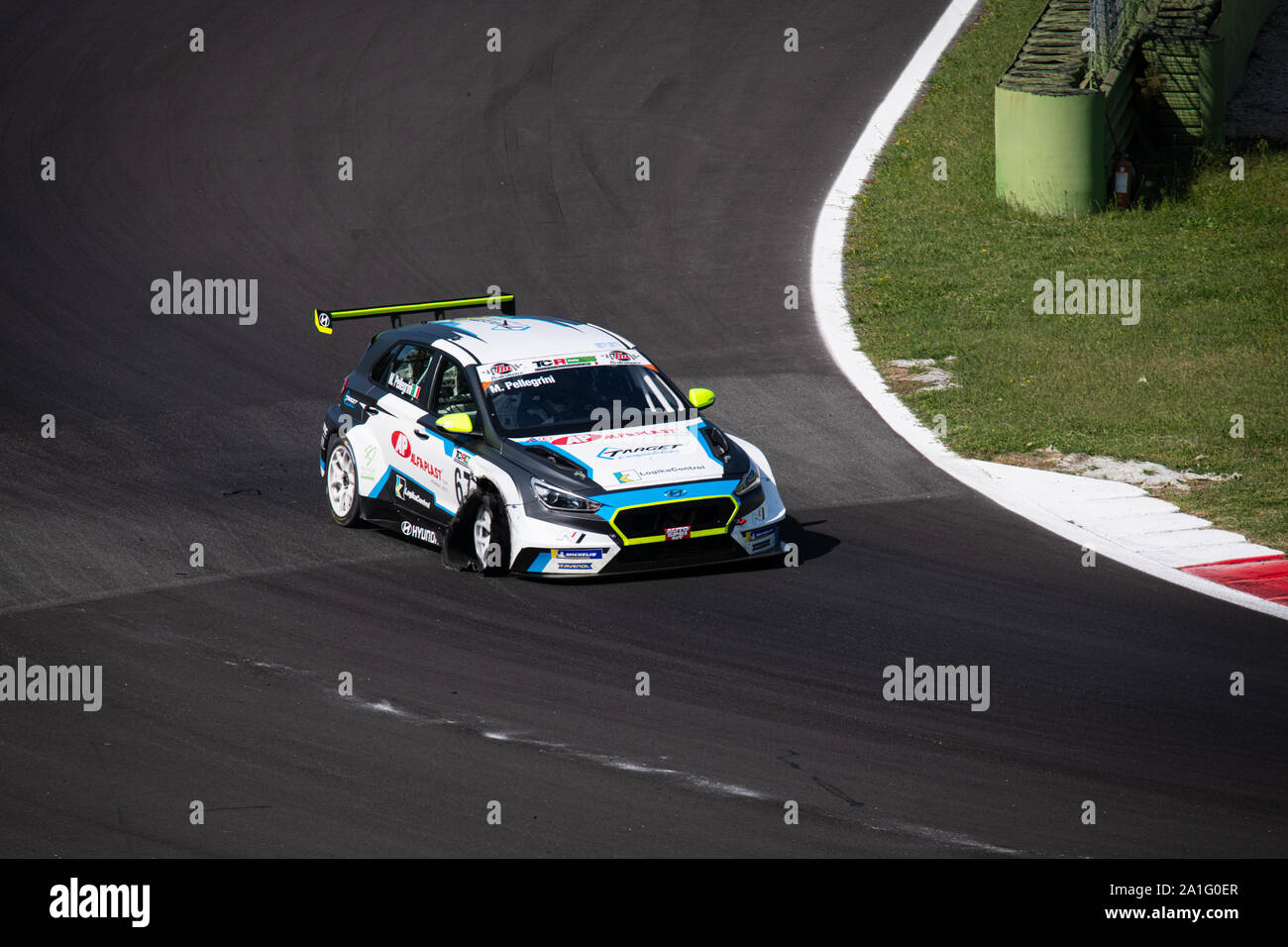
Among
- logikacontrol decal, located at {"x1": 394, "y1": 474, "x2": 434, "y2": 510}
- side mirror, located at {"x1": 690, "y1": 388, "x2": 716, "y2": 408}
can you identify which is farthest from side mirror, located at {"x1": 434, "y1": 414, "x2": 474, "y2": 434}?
side mirror, located at {"x1": 690, "y1": 388, "x2": 716, "y2": 408}

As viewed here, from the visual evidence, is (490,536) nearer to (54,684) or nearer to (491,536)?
(491,536)

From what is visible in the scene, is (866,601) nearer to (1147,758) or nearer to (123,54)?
(1147,758)

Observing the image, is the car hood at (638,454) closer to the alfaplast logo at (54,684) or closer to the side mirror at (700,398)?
the side mirror at (700,398)

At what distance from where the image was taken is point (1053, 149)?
21203 mm

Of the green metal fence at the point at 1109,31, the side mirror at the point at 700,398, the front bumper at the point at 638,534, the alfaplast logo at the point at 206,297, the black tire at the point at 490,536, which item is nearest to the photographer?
the front bumper at the point at 638,534

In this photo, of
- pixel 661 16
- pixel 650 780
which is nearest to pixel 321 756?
pixel 650 780

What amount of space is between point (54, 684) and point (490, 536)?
3261 mm

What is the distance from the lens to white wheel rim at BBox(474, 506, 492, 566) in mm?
11445

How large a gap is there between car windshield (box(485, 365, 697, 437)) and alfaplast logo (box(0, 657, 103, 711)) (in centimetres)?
359

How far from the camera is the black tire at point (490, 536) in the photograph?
1131 cm

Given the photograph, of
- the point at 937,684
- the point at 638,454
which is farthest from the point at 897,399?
the point at 937,684

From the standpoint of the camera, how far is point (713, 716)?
8.93 m

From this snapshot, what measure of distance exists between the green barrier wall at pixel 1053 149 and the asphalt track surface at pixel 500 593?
2861 mm

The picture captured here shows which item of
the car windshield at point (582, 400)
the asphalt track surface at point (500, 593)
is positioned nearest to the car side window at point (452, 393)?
the car windshield at point (582, 400)
